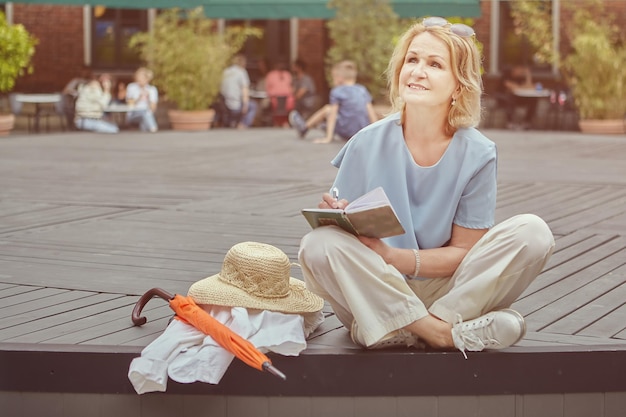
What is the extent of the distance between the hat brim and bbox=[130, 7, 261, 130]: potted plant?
14.2 metres

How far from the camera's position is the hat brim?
148 inches

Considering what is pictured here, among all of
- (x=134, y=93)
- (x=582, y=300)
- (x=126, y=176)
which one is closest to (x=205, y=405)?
(x=582, y=300)

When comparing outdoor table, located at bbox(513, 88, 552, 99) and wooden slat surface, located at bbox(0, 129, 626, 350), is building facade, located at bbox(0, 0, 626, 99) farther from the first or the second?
wooden slat surface, located at bbox(0, 129, 626, 350)

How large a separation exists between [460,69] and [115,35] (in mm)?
19593

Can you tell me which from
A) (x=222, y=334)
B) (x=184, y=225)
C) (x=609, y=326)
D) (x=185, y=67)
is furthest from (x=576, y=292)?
(x=185, y=67)

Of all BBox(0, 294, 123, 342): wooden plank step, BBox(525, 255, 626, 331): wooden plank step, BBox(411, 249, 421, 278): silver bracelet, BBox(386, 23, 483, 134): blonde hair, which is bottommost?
BBox(0, 294, 123, 342): wooden plank step

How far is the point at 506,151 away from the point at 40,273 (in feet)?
28.9

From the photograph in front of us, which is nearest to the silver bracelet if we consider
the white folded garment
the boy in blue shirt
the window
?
the white folded garment

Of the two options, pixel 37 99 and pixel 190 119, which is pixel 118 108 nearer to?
pixel 190 119

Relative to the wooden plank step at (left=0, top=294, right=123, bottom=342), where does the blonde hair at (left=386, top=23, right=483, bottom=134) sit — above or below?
above

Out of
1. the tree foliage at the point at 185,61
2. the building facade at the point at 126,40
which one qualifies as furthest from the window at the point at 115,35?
the tree foliage at the point at 185,61

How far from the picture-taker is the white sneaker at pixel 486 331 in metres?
3.65

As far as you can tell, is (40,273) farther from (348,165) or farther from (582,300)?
(582,300)

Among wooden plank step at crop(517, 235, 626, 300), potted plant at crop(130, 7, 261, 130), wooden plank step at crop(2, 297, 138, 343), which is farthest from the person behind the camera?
potted plant at crop(130, 7, 261, 130)
